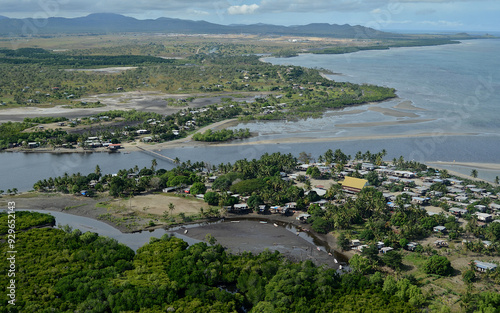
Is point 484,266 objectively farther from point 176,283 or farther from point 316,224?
point 176,283

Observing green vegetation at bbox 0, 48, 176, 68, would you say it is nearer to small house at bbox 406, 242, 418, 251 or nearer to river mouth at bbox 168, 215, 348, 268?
river mouth at bbox 168, 215, 348, 268

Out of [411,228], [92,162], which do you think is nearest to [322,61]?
[92,162]

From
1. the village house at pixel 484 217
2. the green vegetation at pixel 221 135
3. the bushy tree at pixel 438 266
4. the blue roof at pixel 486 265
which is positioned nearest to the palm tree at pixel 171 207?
the bushy tree at pixel 438 266

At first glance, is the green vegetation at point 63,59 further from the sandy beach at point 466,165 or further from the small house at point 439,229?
the small house at point 439,229

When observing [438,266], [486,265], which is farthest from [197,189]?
[486,265]

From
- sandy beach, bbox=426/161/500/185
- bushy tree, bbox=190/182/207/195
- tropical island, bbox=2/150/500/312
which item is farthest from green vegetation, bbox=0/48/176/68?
sandy beach, bbox=426/161/500/185

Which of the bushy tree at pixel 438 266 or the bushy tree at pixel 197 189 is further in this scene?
the bushy tree at pixel 197 189

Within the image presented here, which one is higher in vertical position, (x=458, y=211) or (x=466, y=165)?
(x=466, y=165)

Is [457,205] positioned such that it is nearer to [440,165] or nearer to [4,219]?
[440,165]
